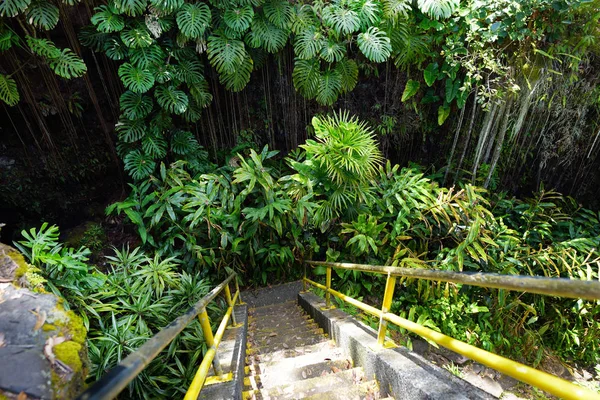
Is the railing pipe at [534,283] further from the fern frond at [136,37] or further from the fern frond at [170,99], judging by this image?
Answer: the fern frond at [136,37]

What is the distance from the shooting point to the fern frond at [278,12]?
3760 mm

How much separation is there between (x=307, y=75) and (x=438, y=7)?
184 cm

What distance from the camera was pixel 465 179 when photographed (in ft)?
17.0

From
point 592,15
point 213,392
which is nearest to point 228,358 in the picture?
point 213,392

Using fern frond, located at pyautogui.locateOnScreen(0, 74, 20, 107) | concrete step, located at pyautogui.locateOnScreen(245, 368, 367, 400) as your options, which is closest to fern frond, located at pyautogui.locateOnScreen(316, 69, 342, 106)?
concrete step, located at pyautogui.locateOnScreen(245, 368, 367, 400)

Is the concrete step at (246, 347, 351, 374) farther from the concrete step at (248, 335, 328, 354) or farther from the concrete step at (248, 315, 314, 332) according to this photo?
the concrete step at (248, 315, 314, 332)

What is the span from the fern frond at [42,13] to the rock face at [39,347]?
122 inches

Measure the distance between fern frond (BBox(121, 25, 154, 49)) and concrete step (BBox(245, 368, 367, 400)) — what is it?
12.4 ft

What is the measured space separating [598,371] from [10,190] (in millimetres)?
8563

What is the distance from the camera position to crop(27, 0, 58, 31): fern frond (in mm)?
3088

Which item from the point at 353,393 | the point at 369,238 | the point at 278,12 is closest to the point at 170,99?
the point at 278,12

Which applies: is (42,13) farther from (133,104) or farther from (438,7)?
(438,7)

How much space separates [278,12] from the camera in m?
3.77

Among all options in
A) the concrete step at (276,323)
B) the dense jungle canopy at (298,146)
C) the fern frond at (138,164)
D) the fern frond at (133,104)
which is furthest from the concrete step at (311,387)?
the fern frond at (133,104)
